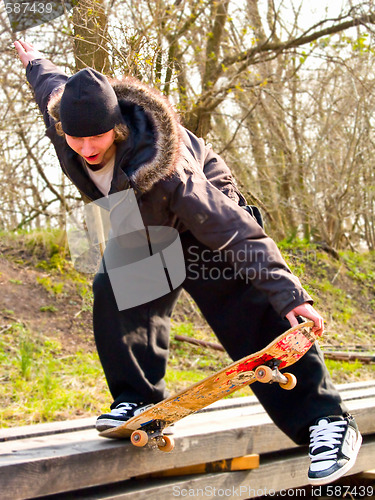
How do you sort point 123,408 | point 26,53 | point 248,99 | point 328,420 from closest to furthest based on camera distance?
point 328,420, point 123,408, point 26,53, point 248,99

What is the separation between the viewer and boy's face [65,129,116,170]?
215 cm

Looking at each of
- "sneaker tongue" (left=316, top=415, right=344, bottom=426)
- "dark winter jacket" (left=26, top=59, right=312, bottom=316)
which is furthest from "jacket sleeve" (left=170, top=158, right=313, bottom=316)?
"sneaker tongue" (left=316, top=415, right=344, bottom=426)

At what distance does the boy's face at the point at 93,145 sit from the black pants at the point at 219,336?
53cm


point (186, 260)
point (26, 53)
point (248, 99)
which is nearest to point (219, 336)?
point (186, 260)

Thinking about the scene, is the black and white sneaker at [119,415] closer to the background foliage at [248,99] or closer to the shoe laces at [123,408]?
the shoe laces at [123,408]

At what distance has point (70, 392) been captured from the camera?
3.84 m

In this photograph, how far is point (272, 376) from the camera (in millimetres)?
2062

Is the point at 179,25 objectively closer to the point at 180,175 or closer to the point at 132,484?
the point at 180,175

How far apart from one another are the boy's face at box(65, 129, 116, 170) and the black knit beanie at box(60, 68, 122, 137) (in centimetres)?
3

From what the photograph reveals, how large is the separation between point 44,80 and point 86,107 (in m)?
0.79

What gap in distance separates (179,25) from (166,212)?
3.72m

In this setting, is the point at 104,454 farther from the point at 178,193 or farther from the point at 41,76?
the point at 41,76

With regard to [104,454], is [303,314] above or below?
above

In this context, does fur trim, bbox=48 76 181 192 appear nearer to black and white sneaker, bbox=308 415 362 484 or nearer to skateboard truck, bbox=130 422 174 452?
skateboard truck, bbox=130 422 174 452
